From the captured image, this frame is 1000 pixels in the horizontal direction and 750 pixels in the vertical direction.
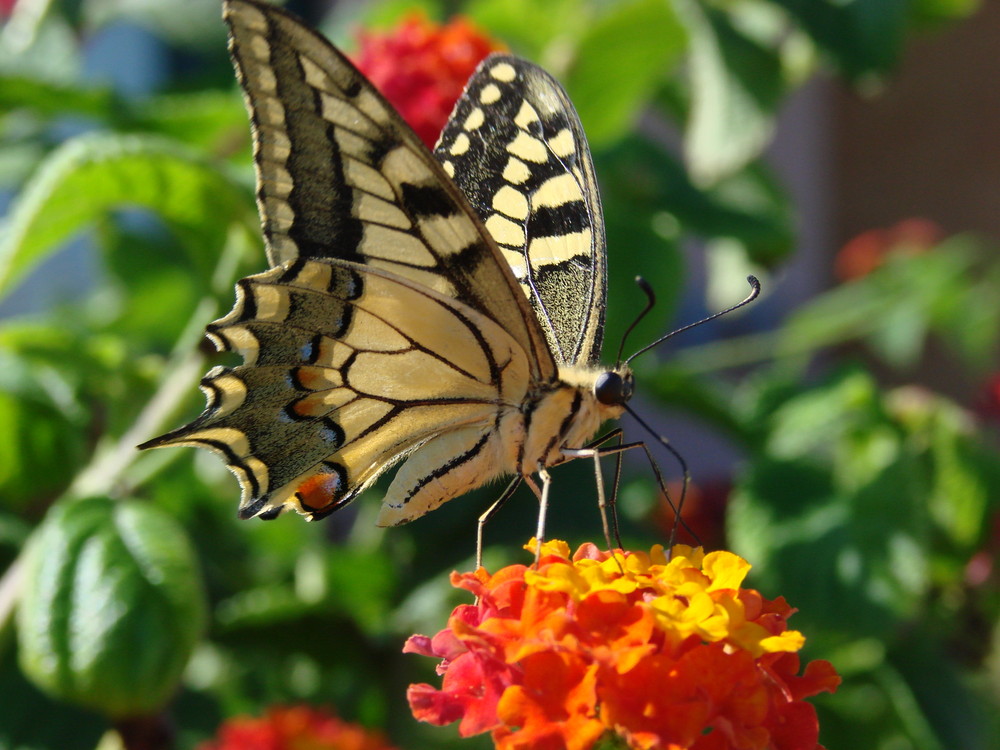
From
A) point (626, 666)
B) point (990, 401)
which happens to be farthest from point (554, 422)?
point (990, 401)

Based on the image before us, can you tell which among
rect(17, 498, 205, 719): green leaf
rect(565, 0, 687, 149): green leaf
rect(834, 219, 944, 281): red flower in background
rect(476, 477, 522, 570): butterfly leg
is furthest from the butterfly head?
rect(834, 219, 944, 281): red flower in background

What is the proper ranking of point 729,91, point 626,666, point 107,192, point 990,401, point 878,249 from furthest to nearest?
point 878,249, point 990,401, point 729,91, point 107,192, point 626,666

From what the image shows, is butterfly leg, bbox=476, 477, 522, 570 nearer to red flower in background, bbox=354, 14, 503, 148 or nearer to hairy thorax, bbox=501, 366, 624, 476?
hairy thorax, bbox=501, 366, 624, 476

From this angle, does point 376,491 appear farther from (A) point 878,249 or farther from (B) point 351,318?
(A) point 878,249

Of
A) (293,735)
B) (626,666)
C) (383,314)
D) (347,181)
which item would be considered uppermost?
(347,181)

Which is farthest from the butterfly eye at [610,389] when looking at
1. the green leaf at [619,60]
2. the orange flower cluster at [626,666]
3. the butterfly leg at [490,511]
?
the green leaf at [619,60]

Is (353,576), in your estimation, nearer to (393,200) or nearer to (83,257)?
(393,200)

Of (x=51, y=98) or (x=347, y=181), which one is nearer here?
(x=347, y=181)
